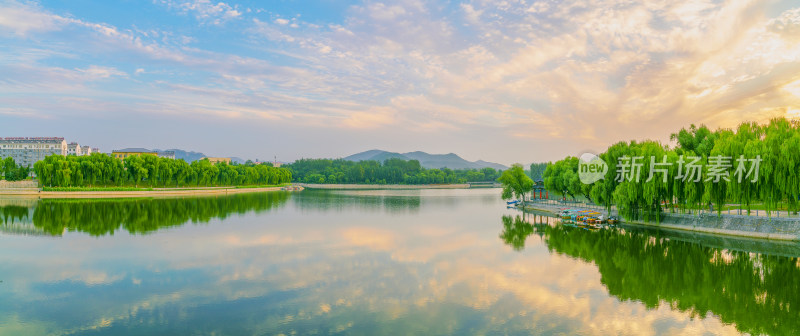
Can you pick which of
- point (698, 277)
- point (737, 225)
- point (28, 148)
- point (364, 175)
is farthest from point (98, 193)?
point (28, 148)

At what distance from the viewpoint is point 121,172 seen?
4916cm

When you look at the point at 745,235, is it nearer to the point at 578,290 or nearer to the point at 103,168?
the point at 578,290

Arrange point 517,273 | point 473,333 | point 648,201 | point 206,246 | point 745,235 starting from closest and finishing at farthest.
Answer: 1. point 473,333
2. point 517,273
3. point 206,246
4. point 745,235
5. point 648,201

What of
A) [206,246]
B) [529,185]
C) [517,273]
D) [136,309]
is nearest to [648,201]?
[517,273]

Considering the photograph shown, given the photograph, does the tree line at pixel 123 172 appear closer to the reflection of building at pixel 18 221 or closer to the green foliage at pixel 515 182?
the reflection of building at pixel 18 221

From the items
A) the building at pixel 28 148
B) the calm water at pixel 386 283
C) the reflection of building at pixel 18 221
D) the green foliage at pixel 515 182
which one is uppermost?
the building at pixel 28 148

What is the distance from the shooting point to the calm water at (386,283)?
9211 mm

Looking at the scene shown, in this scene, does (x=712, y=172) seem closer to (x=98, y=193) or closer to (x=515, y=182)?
(x=515, y=182)

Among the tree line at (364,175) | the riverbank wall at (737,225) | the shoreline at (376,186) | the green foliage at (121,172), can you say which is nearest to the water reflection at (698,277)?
the riverbank wall at (737,225)

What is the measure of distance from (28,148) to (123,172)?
7998cm

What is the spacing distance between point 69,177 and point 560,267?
49.6 meters

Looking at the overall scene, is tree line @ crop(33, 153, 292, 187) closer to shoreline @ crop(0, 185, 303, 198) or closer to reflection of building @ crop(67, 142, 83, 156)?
shoreline @ crop(0, 185, 303, 198)

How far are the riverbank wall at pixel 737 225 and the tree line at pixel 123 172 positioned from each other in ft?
170

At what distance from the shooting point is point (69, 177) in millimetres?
44312
